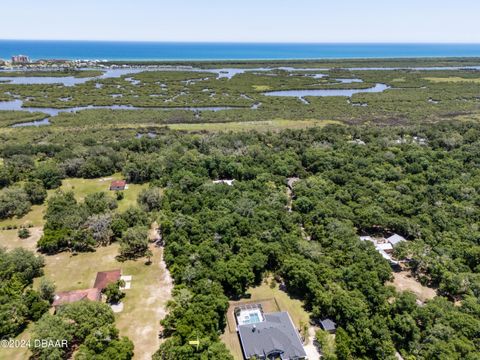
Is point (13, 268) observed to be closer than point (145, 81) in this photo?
Yes

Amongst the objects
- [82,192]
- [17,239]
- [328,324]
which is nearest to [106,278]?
Result: [17,239]

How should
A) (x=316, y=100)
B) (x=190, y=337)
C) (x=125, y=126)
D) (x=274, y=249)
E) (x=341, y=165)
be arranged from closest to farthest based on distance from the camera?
(x=190, y=337), (x=274, y=249), (x=341, y=165), (x=125, y=126), (x=316, y=100)

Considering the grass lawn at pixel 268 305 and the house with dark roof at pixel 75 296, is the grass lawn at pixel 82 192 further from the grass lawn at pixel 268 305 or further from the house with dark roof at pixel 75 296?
the grass lawn at pixel 268 305

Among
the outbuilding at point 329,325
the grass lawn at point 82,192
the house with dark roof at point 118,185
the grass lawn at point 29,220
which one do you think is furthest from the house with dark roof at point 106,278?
the house with dark roof at point 118,185

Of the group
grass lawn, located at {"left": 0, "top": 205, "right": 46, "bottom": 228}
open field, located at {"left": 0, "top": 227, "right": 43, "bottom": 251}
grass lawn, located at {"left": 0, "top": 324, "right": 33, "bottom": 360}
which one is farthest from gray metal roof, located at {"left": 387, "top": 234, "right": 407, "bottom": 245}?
grass lawn, located at {"left": 0, "top": 205, "right": 46, "bottom": 228}

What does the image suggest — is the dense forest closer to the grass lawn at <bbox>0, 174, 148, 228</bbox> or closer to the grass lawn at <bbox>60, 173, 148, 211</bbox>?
the grass lawn at <bbox>0, 174, 148, 228</bbox>

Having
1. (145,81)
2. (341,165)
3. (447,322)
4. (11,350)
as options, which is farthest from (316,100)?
(11,350)

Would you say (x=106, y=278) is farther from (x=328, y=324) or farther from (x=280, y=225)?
(x=328, y=324)

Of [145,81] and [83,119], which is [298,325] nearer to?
[83,119]
